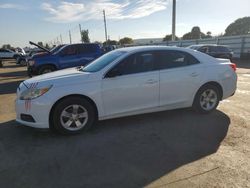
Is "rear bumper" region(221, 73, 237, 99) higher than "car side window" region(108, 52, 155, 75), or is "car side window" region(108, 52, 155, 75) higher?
"car side window" region(108, 52, 155, 75)

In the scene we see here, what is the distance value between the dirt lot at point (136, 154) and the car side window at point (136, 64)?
109 centimetres

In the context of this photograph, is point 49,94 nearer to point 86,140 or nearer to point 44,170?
point 86,140

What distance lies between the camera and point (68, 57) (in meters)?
12.8

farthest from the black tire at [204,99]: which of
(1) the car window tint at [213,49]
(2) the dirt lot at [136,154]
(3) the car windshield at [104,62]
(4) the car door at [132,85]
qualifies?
(1) the car window tint at [213,49]

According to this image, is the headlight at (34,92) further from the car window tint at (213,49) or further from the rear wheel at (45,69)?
the car window tint at (213,49)

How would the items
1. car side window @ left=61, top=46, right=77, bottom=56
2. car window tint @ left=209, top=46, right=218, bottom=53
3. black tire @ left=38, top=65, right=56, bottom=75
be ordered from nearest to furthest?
black tire @ left=38, top=65, right=56, bottom=75 → car side window @ left=61, top=46, right=77, bottom=56 → car window tint @ left=209, top=46, right=218, bottom=53

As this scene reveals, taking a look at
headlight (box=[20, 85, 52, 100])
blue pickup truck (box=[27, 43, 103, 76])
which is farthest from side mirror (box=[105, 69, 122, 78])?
blue pickup truck (box=[27, 43, 103, 76])

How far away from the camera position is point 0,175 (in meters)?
3.56

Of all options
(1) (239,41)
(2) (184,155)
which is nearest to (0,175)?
(2) (184,155)

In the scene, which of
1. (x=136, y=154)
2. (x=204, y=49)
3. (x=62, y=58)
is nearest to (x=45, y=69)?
(x=62, y=58)

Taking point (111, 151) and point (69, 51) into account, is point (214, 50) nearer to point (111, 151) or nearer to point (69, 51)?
point (69, 51)

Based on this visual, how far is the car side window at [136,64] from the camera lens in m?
5.22

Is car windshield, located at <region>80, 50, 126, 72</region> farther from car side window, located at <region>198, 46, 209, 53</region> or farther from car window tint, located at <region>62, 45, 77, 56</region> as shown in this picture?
car side window, located at <region>198, 46, 209, 53</region>

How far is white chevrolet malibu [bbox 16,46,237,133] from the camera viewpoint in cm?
478
